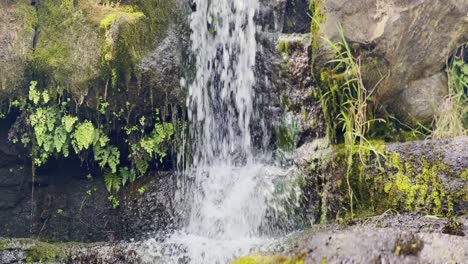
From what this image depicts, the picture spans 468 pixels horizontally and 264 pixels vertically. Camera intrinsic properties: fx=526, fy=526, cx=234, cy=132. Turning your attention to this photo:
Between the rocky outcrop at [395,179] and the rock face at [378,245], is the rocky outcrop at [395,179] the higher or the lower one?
the higher one

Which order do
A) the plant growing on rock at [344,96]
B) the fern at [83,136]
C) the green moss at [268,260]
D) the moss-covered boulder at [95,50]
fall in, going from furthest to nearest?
the fern at [83,136], the moss-covered boulder at [95,50], the plant growing on rock at [344,96], the green moss at [268,260]

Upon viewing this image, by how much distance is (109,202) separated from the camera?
19.8 ft

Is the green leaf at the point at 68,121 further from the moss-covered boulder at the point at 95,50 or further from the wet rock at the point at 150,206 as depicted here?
the wet rock at the point at 150,206

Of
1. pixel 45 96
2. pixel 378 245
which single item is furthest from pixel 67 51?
pixel 378 245

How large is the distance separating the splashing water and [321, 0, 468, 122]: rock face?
100 centimetres

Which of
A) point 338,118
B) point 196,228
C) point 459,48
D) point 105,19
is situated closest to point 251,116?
point 338,118

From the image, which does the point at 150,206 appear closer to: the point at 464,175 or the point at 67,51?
the point at 67,51

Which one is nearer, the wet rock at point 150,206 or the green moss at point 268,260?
the green moss at point 268,260

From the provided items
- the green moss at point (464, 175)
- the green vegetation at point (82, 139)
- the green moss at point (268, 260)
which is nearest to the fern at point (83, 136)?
the green vegetation at point (82, 139)

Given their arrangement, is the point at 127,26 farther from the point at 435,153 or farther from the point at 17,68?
the point at 435,153

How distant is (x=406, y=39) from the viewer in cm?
523

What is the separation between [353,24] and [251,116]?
1373 mm

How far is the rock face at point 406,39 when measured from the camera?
→ 17.0 ft

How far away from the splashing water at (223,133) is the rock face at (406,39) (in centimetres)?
100
